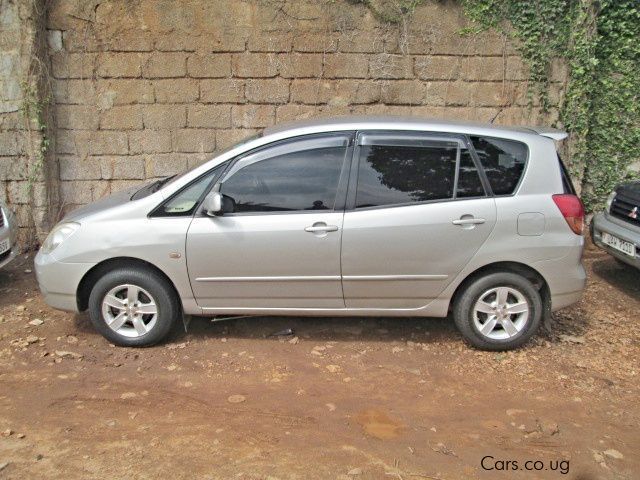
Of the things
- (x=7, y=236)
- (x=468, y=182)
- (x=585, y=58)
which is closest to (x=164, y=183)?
(x=7, y=236)

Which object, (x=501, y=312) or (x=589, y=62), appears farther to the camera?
(x=589, y=62)

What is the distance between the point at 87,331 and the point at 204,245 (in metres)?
1.46

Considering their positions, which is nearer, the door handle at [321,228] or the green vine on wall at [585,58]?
the door handle at [321,228]

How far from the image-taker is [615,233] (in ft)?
19.9

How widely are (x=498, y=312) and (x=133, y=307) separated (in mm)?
2816

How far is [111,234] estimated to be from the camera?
4.57 metres

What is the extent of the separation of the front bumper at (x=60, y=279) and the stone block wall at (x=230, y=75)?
294 cm

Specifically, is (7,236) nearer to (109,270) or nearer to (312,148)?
(109,270)

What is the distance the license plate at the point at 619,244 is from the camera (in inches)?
229

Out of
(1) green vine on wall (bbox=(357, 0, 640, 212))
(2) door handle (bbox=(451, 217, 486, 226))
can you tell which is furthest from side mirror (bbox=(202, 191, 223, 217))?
(1) green vine on wall (bbox=(357, 0, 640, 212))

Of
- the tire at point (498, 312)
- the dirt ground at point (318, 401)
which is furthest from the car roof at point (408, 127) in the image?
the dirt ground at point (318, 401)

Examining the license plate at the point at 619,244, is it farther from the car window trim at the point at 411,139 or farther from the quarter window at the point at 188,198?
the quarter window at the point at 188,198

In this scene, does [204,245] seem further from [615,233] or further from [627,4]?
[627,4]

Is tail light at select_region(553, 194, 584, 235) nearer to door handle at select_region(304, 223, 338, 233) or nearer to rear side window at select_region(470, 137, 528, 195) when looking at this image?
rear side window at select_region(470, 137, 528, 195)
